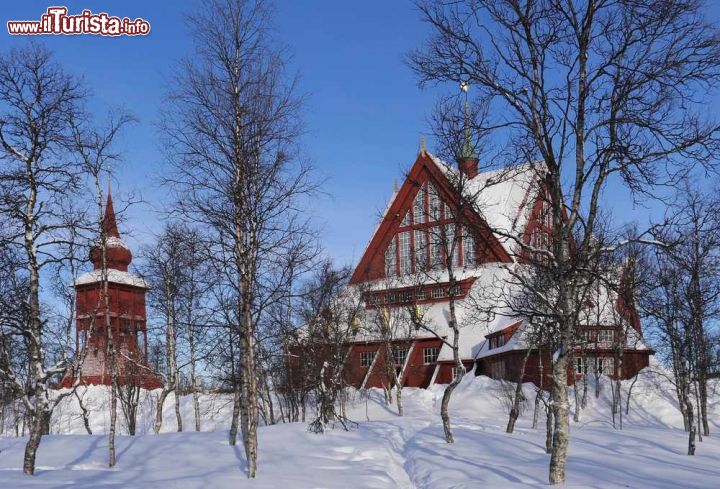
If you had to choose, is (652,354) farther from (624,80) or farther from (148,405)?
(624,80)

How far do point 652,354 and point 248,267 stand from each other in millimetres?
35577

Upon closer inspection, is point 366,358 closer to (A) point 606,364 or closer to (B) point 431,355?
(B) point 431,355

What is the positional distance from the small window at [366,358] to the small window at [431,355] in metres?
3.70

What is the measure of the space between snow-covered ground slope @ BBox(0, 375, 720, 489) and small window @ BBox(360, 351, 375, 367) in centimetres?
1958

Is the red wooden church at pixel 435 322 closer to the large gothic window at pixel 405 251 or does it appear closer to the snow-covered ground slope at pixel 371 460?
the large gothic window at pixel 405 251

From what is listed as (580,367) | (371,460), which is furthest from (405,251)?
(371,460)

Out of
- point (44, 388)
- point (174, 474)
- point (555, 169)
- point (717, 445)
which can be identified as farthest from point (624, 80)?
point (717, 445)

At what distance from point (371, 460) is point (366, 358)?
31.6m

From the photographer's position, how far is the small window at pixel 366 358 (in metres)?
49.4

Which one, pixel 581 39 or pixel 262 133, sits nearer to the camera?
pixel 581 39

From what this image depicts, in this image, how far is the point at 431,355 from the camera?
157 ft

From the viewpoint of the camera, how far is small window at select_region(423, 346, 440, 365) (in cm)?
4769

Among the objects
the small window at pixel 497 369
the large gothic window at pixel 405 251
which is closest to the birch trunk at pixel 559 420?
the small window at pixel 497 369

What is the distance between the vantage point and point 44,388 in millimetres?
14531
